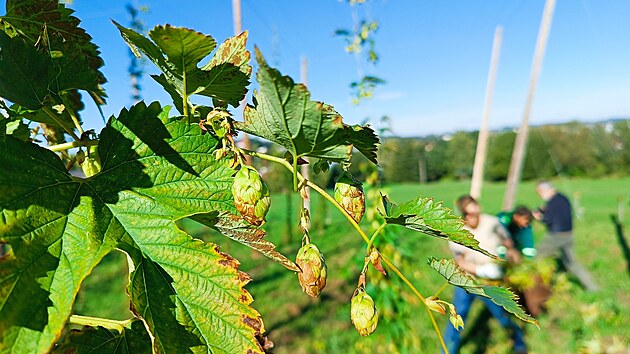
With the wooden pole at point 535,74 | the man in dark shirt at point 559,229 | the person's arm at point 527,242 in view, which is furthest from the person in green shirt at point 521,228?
the wooden pole at point 535,74

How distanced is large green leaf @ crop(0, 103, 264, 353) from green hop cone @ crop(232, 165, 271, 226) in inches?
1.8

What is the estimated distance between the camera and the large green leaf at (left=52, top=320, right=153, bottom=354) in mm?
526

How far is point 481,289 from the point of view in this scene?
540 mm

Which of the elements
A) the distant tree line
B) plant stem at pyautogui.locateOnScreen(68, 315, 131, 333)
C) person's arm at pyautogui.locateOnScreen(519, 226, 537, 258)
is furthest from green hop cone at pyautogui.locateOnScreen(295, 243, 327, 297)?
the distant tree line

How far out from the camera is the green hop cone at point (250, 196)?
0.48 m

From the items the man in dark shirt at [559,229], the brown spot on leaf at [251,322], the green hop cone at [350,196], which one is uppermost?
the green hop cone at [350,196]

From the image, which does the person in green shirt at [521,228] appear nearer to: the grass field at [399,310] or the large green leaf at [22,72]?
the grass field at [399,310]

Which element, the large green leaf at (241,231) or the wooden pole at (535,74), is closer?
the large green leaf at (241,231)

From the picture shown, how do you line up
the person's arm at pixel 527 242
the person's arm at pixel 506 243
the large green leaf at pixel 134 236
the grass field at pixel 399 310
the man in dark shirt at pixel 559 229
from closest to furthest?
the large green leaf at pixel 134 236 < the grass field at pixel 399 310 < the person's arm at pixel 506 243 < the person's arm at pixel 527 242 < the man in dark shirt at pixel 559 229

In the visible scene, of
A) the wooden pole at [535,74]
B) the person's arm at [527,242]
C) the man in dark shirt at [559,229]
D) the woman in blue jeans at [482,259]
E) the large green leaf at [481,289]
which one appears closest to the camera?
the large green leaf at [481,289]

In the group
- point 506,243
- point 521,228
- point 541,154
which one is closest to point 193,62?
point 506,243

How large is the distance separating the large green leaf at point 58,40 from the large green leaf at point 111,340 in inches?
10.0

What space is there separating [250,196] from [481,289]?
28cm

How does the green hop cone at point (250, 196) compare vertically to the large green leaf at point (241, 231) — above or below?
above
